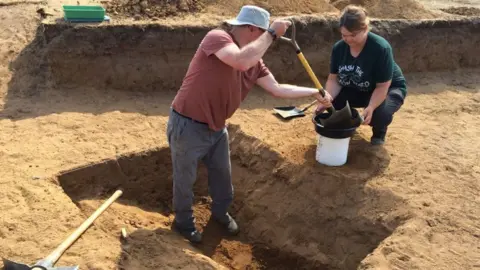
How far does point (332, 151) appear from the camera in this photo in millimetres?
4715

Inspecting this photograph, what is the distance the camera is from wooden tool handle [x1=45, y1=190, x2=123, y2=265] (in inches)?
136

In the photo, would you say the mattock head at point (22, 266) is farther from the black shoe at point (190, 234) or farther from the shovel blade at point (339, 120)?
the shovel blade at point (339, 120)

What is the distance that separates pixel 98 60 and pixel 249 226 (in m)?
2.92

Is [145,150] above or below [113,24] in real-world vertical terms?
below

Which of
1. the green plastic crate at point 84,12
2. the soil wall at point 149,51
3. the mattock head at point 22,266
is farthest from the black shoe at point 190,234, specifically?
the green plastic crate at point 84,12

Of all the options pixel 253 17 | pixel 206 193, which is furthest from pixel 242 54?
pixel 206 193

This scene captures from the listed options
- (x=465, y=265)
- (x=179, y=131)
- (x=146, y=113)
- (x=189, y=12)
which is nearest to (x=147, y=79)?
(x=146, y=113)

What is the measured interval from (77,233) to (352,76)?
2796 mm

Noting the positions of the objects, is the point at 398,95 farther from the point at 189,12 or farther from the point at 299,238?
the point at 189,12

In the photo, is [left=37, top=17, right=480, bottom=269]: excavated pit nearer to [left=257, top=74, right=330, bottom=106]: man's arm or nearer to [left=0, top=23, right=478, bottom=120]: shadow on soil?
[left=0, top=23, right=478, bottom=120]: shadow on soil

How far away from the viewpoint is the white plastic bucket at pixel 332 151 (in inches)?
184

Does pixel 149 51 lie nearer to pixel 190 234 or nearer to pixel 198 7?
pixel 198 7

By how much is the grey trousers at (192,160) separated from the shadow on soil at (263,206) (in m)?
0.28

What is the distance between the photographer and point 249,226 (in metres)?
4.80
